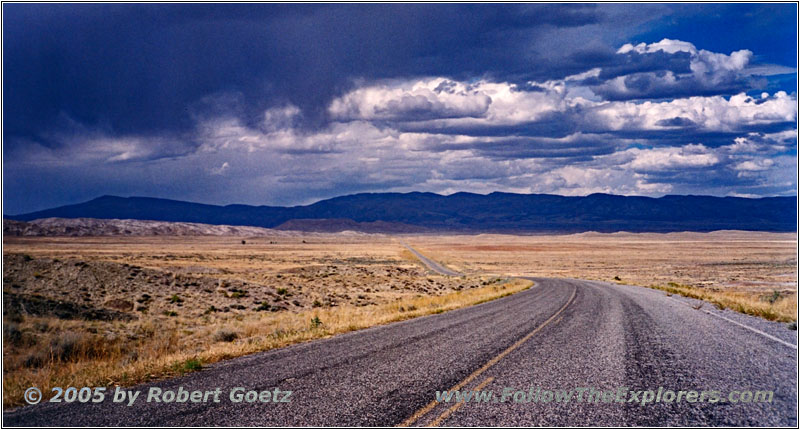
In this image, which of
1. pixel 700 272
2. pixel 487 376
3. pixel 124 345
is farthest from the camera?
pixel 700 272

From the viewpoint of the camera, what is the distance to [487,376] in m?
8.99

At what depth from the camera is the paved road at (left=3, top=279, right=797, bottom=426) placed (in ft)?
23.1

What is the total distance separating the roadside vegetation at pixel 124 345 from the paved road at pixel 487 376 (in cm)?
81

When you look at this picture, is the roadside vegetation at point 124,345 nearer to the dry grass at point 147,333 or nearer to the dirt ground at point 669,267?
the dry grass at point 147,333

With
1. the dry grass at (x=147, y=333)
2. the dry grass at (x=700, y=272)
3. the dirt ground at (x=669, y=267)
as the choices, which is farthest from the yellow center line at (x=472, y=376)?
the dirt ground at (x=669, y=267)

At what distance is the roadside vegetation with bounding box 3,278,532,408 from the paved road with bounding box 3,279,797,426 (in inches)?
32.0

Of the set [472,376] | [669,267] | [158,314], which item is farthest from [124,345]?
[669,267]

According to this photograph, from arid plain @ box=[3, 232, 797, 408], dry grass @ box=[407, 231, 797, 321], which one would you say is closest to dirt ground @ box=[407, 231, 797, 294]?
dry grass @ box=[407, 231, 797, 321]

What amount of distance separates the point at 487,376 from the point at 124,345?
11.3 m

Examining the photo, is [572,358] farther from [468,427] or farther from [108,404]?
[108,404]

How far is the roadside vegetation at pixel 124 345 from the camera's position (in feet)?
31.2

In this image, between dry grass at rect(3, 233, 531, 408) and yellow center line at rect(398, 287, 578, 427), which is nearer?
yellow center line at rect(398, 287, 578, 427)

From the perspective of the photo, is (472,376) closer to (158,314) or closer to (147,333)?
(147,333)

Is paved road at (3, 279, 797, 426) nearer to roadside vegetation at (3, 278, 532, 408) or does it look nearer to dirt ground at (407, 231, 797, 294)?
roadside vegetation at (3, 278, 532, 408)
